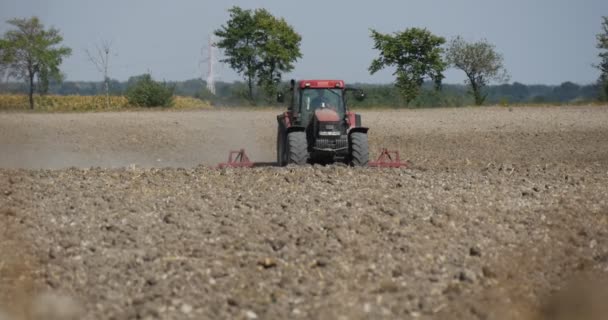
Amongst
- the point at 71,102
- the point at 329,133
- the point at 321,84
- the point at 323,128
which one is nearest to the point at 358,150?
the point at 329,133

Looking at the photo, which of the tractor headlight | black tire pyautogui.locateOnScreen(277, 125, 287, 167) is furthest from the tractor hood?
black tire pyautogui.locateOnScreen(277, 125, 287, 167)

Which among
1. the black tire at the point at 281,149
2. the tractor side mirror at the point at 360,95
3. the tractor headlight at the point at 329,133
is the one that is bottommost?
the black tire at the point at 281,149

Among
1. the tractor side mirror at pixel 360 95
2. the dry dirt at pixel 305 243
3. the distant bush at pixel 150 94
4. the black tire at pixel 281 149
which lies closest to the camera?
the dry dirt at pixel 305 243

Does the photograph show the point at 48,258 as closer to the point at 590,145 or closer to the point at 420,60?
the point at 590,145

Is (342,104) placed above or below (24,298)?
above

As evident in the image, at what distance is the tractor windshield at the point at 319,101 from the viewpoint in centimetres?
1927

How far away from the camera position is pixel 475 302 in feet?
27.4

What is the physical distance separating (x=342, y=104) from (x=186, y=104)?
40384mm

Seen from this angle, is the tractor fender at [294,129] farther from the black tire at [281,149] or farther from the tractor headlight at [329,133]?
the black tire at [281,149]

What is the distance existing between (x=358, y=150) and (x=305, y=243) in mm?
8640

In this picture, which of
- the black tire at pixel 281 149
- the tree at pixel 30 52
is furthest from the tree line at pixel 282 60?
the black tire at pixel 281 149

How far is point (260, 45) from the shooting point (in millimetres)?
52000

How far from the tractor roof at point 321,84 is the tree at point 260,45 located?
105 ft

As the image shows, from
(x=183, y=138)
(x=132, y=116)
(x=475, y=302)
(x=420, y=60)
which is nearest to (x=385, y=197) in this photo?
(x=475, y=302)
